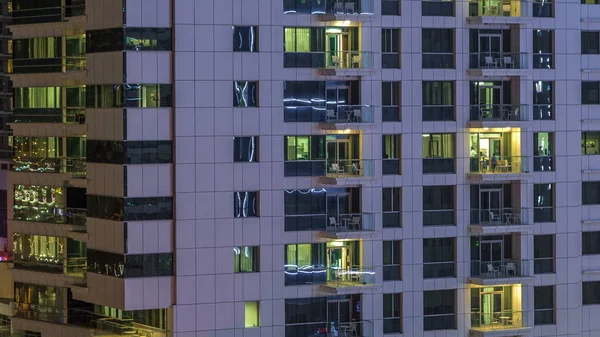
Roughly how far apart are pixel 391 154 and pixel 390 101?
204 centimetres

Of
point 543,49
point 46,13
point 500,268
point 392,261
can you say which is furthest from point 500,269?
point 46,13

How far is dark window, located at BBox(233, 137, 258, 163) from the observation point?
211 feet

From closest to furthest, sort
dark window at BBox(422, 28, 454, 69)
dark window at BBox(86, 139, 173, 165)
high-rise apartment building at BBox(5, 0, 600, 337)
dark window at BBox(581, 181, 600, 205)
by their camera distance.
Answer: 1. dark window at BBox(86, 139, 173, 165)
2. high-rise apartment building at BBox(5, 0, 600, 337)
3. dark window at BBox(422, 28, 454, 69)
4. dark window at BBox(581, 181, 600, 205)

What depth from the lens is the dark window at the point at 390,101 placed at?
66.6 meters

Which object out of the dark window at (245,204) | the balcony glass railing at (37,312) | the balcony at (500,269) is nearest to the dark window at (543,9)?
the balcony at (500,269)

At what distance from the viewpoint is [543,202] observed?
68812 millimetres

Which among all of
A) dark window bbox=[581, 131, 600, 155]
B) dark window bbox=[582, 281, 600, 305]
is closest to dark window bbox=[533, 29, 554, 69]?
dark window bbox=[581, 131, 600, 155]

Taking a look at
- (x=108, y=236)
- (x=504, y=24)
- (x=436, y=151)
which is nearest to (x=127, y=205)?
(x=108, y=236)

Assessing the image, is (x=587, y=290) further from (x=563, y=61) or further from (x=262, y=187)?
(x=262, y=187)

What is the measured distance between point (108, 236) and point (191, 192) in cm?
359

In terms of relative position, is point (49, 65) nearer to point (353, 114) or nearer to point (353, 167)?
point (353, 114)

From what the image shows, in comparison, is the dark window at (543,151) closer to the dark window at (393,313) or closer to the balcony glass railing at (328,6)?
the dark window at (393,313)

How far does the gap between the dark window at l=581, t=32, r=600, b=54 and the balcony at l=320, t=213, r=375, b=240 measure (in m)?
11.3

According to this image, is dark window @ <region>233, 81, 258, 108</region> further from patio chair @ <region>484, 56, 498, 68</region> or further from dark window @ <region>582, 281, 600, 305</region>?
dark window @ <region>582, 281, 600, 305</region>
